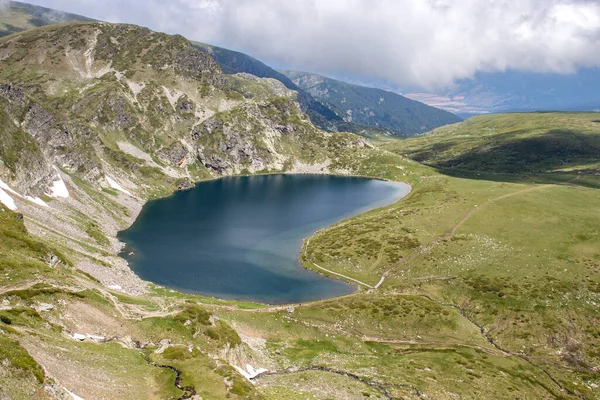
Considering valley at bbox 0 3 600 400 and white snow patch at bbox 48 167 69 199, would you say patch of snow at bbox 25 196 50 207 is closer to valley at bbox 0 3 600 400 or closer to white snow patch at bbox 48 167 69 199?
valley at bbox 0 3 600 400

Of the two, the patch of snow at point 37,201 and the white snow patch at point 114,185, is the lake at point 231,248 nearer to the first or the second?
the white snow patch at point 114,185

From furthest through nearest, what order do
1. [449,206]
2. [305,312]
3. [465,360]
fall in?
[449,206] < [305,312] < [465,360]

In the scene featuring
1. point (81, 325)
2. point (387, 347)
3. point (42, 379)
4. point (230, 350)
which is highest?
point (42, 379)

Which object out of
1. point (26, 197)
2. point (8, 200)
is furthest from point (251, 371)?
point (26, 197)

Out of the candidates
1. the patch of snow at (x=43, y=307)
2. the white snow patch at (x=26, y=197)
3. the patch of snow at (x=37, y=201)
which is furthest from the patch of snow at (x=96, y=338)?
the patch of snow at (x=37, y=201)

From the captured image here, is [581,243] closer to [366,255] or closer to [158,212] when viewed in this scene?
[366,255]

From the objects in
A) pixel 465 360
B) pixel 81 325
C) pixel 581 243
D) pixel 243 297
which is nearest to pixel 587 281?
pixel 581 243

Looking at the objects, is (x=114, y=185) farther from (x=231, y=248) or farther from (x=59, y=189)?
(x=231, y=248)
